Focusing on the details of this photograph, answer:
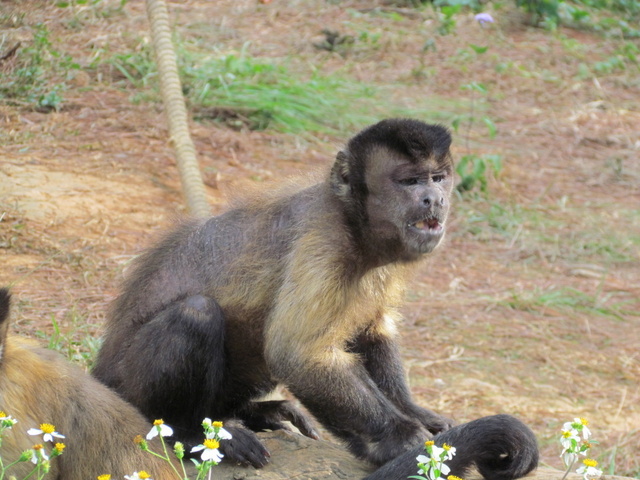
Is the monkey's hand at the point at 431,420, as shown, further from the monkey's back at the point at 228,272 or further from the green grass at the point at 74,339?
the green grass at the point at 74,339

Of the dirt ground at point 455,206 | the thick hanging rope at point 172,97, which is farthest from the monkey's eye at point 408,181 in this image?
the thick hanging rope at point 172,97

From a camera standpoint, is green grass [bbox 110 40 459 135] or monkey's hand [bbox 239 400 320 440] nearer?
monkey's hand [bbox 239 400 320 440]

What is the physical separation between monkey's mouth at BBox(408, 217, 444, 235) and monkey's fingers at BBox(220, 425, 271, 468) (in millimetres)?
1194

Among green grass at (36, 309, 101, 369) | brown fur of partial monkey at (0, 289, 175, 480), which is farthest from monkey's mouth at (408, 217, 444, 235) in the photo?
green grass at (36, 309, 101, 369)

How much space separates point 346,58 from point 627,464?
27.2 feet

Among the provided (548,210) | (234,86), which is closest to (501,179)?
(548,210)

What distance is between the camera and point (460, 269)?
8992mm

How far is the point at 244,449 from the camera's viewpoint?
13.8 feet

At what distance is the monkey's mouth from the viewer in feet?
14.3

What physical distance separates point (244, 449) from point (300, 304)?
2.24 ft

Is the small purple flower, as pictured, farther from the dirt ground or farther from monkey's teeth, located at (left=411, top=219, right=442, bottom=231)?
monkey's teeth, located at (left=411, top=219, right=442, bottom=231)

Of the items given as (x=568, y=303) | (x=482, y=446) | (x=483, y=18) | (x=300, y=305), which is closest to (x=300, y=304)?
(x=300, y=305)

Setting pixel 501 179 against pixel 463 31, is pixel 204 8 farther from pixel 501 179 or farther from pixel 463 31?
pixel 501 179

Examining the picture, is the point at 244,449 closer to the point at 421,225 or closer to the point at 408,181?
the point at 421,225
